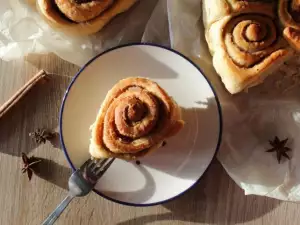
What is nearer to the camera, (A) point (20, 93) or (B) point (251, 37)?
(B) point (251, 37)

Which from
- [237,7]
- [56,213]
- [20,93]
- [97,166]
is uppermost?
Result: [237,7]

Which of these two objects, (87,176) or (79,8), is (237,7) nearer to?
(79,8)

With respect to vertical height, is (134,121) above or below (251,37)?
below

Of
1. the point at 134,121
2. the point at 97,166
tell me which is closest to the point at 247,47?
the point at 134,121

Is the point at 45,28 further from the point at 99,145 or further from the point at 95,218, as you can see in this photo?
the point at 95,218

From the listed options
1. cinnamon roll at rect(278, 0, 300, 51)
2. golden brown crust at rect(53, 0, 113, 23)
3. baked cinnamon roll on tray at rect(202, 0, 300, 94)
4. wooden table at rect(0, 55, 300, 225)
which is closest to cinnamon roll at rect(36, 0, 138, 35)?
golden brown crust at rect(53, 0, 113, 23)

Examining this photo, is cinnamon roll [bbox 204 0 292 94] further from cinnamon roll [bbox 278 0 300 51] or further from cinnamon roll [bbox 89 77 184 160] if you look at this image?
cinnamon roll [bbox 89 77 184 160]

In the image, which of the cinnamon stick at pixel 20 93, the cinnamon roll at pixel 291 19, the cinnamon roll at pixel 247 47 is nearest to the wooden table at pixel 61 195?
the cinnamon stick at pixel 20 93

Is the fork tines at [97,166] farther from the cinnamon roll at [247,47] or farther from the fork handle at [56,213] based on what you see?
the cinnamon roll at [247,47]

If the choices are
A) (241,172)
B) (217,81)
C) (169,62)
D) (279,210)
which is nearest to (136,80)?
(169,62)
